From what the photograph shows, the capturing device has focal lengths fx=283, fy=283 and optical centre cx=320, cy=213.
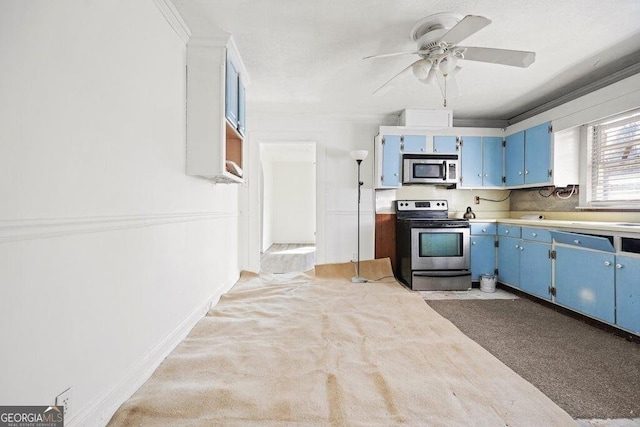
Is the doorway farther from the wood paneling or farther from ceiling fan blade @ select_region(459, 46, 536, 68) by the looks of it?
ceiling fan blade @ select_region(459, 46, 536, 68)

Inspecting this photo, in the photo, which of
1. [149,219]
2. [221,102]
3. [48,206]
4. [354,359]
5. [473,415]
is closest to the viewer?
[48,206]

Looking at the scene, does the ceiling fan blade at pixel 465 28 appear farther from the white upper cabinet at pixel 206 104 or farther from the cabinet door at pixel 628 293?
the cabinet door at pixel 628 293

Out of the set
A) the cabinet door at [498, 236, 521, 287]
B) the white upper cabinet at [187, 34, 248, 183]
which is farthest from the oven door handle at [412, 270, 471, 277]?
the white upper cabinet at [187, 34, 248, 183]

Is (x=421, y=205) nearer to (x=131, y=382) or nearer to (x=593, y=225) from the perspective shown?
(x=593, y=225)

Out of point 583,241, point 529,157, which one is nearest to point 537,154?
point 529,157

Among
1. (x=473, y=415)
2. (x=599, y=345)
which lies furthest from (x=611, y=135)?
(x=473, y=415)

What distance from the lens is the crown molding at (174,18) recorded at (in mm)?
1769

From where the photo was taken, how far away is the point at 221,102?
7.11 ft

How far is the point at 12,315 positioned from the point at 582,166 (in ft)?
14.9

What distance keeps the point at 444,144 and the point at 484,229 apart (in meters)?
1.25

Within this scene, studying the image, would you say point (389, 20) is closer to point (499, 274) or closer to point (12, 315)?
point (12, 315)

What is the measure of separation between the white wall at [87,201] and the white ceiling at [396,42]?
26.9 inches

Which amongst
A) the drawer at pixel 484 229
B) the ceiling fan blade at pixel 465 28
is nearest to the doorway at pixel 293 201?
the drawer at pixel 484 229

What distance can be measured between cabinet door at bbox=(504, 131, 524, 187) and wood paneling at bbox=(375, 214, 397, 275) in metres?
1.61
